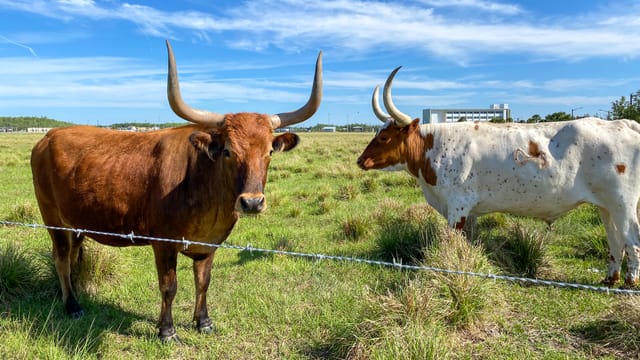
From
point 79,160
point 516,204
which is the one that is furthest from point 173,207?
point 516,204

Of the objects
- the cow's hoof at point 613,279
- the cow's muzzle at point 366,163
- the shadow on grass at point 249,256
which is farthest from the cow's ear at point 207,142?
the cow's hoof at point 613,279

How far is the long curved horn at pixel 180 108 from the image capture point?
355 cm

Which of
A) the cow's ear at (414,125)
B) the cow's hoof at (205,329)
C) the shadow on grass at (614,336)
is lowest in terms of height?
the cow's hoof at (205,329)

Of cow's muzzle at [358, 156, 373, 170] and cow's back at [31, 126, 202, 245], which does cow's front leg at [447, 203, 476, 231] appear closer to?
cow's muzzle at [358, 156, 373, 170]

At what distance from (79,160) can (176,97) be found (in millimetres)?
1815

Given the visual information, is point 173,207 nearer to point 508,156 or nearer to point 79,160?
point 79,160

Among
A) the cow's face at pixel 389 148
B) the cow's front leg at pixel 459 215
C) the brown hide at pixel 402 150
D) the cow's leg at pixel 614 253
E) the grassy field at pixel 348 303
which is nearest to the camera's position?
the grassy field at pixel 348 303

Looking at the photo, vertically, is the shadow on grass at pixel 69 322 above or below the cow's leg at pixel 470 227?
below

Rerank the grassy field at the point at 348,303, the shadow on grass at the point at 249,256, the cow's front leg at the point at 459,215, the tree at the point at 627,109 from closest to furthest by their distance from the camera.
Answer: the grassy field at the point at 348,303 < the cow's front leg at the point at 459,215 < the shadow on grass at the point at 249,256 < the tree at the point at 627,109

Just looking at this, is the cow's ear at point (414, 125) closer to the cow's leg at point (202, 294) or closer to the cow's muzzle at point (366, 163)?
the cow's muzzle at point (366, 163)

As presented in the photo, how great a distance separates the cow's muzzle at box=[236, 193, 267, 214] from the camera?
3482mm

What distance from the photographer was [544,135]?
5730 millimetres

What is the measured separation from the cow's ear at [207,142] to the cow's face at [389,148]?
3.22 m

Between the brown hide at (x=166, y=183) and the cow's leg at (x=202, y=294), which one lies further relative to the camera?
the cow's leg at (x=202, y=294)
